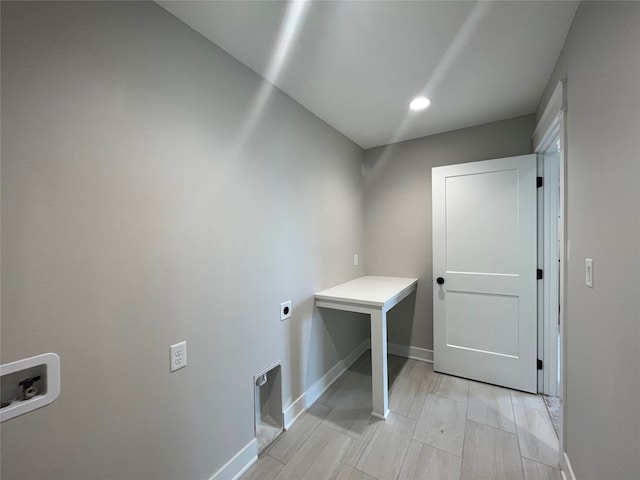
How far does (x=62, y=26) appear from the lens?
87cm

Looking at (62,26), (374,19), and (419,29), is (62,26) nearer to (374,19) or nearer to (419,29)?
(374,19)

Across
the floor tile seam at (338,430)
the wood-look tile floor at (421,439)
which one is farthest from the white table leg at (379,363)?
the floor tile seam at (338,430)

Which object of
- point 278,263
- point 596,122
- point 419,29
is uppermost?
point 419,29

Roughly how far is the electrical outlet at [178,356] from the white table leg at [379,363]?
49.1 inches

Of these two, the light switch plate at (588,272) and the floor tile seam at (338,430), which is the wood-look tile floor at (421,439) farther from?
the light switch plate at (588,272)

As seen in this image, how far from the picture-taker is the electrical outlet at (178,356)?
1.18 metres

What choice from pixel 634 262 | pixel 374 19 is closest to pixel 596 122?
pixel 634 262

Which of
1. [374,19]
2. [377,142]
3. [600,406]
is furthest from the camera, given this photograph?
[377,142]

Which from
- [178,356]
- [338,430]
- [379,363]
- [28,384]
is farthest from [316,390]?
[28,384]

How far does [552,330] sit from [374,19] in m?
2.57

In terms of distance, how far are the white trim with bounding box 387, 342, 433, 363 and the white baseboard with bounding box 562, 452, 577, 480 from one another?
1.33 meters

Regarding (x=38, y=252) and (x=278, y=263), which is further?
(x=278, y=263)

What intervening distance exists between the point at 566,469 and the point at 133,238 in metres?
2.43

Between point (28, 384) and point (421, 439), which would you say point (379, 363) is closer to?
point (421, 439)
